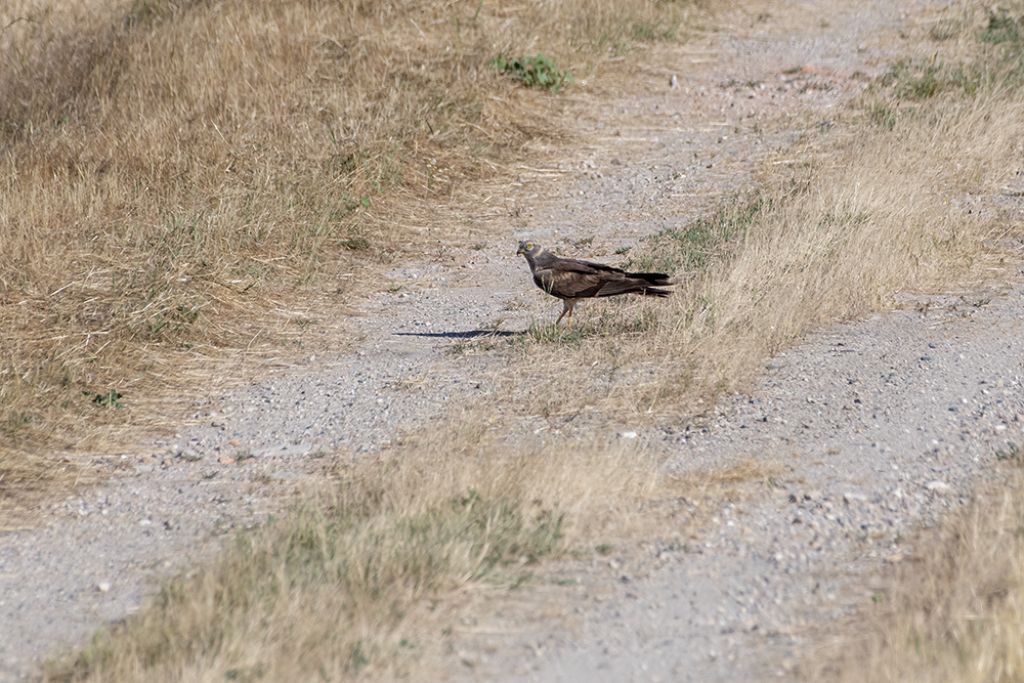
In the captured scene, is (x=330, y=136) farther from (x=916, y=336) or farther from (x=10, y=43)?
(x=916, y=336)

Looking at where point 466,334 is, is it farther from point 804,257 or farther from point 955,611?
point 955,611

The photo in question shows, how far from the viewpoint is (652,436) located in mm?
6660

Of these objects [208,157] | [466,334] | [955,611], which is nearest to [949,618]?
[955,611]

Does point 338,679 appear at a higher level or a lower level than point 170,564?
higher

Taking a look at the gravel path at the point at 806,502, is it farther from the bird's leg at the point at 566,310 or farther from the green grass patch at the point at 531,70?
the green grass patch at the point at 531,70

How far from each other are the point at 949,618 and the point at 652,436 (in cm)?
214

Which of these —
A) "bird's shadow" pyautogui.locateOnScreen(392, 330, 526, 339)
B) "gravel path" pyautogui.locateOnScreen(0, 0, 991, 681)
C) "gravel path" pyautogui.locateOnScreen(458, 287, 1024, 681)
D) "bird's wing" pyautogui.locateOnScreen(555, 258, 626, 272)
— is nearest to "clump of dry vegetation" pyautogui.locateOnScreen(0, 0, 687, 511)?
"gravel path" pyautogui.locateOnScreen(0, 0, 991, 681)

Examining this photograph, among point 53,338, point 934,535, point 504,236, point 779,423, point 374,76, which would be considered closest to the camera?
point 934,535

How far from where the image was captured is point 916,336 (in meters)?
8.04

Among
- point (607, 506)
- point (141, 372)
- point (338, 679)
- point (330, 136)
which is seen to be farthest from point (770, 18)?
point (338, 679)

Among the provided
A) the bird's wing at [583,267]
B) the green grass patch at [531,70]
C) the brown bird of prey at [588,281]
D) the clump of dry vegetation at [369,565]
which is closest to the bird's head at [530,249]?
the brown bird of prey at [588,281]

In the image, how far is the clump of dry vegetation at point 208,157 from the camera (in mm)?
8039

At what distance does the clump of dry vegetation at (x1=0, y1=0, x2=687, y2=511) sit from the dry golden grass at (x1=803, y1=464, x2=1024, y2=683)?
3969 millimetres

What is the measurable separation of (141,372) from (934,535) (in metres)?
4.48
